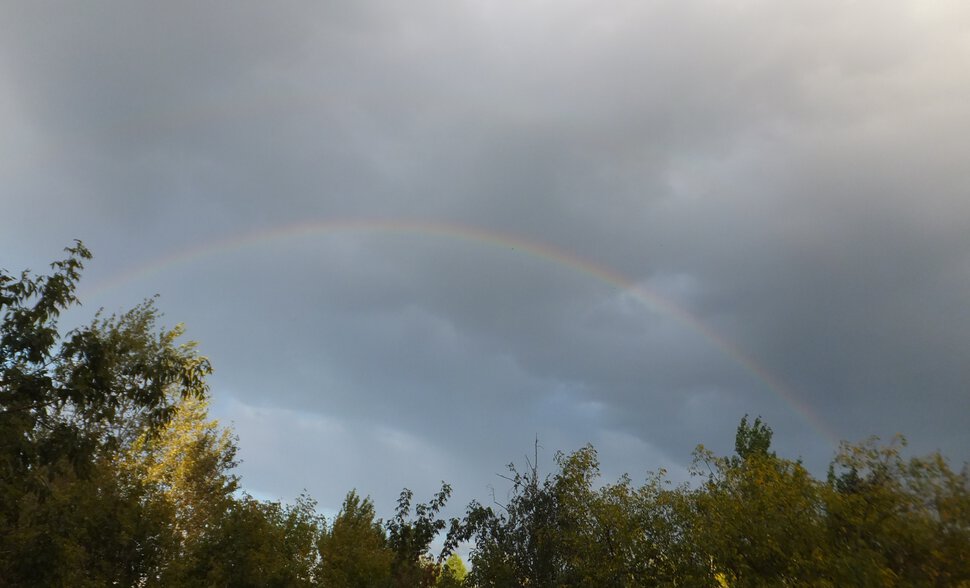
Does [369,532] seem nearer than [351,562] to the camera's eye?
No

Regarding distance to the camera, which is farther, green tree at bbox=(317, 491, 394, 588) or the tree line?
green tree at bbox=(317, 491, 394, 588)

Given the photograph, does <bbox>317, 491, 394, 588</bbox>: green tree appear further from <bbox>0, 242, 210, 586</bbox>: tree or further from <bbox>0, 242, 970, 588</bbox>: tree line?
<bbox>0, 242, 210, 586</bbox>: tree

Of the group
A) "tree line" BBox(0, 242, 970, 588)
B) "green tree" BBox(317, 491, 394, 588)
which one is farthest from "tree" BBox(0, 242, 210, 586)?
"green tree" BBox(317, 491, 394, 588)

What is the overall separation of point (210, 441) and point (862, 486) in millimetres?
42595

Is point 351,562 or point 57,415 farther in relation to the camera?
point 351,562

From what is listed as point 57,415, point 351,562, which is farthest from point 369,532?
point 57,415

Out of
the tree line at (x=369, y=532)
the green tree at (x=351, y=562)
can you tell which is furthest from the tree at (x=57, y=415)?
the green tree at (x=351, y=562)

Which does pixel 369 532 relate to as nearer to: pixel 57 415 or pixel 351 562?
pixel 351 562

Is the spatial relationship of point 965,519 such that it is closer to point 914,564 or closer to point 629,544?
point 914,564

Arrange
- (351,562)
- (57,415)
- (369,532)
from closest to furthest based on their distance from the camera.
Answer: (57,415)
(351,562)
(369,532)

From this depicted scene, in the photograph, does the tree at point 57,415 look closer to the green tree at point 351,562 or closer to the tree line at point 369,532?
the tree line at point 369,532

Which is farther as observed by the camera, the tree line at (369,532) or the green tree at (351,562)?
the green tree at (351,562)

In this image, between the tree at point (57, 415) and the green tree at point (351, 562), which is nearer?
the tree at point (57, 415)

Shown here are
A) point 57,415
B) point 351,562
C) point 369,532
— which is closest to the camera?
point 57,415
